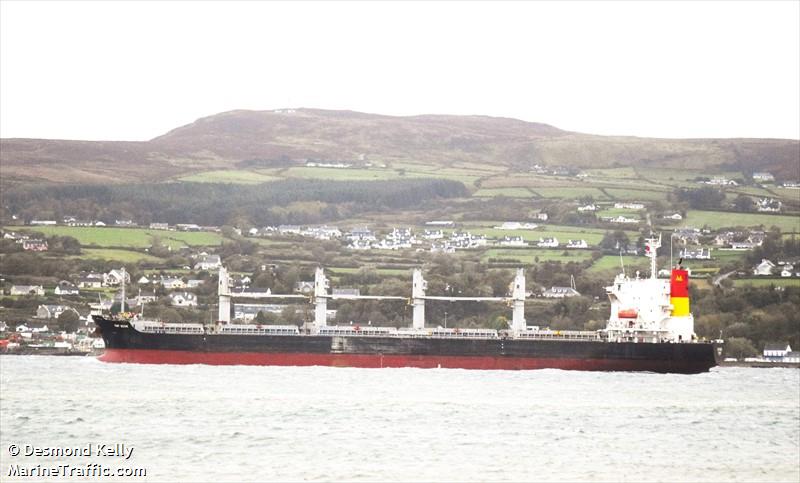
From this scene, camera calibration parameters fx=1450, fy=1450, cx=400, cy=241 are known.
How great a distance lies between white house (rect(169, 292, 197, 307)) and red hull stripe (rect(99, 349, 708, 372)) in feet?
73.4

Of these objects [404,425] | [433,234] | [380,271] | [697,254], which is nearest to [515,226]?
[433,234]

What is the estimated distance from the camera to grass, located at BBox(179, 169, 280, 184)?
13600cm

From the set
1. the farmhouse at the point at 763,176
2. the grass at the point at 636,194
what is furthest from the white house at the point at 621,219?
the farmhouse at the point at 763,176

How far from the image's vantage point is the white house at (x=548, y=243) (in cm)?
10814

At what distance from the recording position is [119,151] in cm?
14950

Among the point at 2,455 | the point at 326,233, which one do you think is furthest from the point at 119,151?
the point at 2,455

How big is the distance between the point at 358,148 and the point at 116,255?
71.4 m

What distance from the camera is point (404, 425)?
35531 mm

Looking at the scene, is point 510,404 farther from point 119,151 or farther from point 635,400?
point 119,151

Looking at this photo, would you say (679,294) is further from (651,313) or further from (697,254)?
(697,254)

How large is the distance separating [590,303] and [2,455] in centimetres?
6084

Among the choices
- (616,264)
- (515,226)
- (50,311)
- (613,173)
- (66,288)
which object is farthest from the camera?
(613,173)

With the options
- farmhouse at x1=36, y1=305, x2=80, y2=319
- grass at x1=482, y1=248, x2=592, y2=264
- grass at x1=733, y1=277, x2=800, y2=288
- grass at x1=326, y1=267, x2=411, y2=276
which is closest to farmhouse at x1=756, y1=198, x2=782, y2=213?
grass at x1=482, y1=248, x2=592, y2=264

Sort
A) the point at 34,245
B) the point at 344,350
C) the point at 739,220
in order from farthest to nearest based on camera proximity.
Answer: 1. the point at 739,220
2. the point at 34,245
3. the point at 344,350
